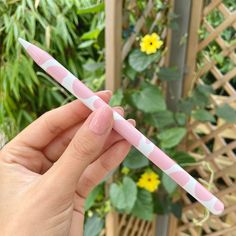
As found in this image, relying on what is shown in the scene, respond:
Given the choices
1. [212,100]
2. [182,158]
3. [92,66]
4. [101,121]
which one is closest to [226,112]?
[212,100]

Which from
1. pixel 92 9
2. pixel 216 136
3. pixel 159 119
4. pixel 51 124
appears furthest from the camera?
pixel 216 136

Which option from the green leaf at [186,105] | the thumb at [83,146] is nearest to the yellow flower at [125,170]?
the green leaf at [186,105]

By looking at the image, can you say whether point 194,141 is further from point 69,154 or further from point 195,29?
point 69,154

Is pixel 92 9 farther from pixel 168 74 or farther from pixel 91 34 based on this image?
pixel 168 74

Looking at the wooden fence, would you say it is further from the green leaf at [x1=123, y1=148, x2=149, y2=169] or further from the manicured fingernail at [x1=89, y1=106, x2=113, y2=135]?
the manicured fingernail at [x1=89, y1=106, x2=113, y2=135]

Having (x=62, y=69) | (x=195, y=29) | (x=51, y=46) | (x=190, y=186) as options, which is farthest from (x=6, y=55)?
(x=195, y=29)
